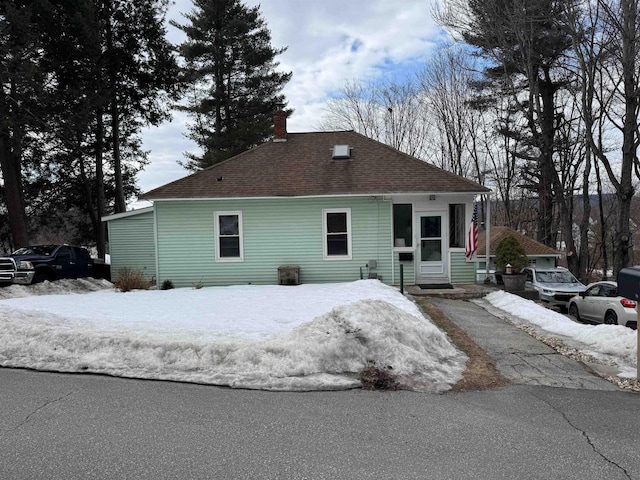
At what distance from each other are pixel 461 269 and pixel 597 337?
6.94 m

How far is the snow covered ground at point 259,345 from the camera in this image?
5312 millimetres

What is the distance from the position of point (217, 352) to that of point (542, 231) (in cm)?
2966

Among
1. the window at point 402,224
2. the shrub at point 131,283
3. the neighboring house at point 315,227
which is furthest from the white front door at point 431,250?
the shrub at point 131,283

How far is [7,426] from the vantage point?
3906 millimetres

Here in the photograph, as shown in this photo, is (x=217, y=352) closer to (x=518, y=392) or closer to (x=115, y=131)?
(x=518, y=392)

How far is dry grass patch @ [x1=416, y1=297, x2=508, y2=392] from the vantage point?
205 inches

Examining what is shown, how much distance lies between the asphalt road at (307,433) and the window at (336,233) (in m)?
9.51

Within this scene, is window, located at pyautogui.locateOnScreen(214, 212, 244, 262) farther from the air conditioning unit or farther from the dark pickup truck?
the dark pickup truck

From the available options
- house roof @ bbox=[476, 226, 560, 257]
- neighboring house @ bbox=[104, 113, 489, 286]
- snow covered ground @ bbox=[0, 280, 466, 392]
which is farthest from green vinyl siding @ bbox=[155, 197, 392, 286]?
house roof @ bbox=[476, 226, 560, 257]

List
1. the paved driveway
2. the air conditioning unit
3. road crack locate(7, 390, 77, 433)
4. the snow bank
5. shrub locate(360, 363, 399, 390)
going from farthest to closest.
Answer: the air conditioning unit
the snow bank
the paved driveway
shrub locate(360, 363, 399, 390)
road crack locate(7, 390, 77, 433)

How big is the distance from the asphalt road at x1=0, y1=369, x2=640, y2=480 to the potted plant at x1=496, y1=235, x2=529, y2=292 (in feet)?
28.9

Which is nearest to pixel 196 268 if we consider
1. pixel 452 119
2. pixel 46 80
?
pixel 46 80

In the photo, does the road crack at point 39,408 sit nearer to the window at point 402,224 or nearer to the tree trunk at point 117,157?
the window at point 402,224

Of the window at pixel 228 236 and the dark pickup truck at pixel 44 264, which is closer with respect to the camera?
the dark pickup truck at pixel 44 264
